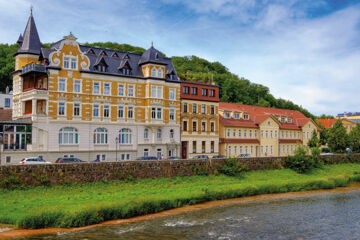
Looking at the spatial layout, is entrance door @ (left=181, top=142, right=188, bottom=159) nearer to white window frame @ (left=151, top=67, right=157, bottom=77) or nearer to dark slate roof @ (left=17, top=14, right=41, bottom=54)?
white window frame @ (left=151, top=67, right=157, bottom=77)

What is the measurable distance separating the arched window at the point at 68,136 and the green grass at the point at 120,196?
13.2m

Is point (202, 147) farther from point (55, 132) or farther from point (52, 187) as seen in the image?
point (52, 187)

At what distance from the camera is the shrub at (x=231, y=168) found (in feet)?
148

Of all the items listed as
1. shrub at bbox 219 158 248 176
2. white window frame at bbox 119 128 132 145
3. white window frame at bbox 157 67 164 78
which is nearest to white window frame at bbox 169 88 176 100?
white window frame at bbox 157 67 164 78

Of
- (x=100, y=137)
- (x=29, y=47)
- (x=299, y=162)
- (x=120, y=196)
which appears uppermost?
(x=29, y=47)

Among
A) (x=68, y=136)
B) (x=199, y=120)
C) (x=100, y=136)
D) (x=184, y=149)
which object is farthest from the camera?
(x=199, y=120)

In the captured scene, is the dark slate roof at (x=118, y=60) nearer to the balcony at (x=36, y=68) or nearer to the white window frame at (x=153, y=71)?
the white window frame at (x=153, y=71)

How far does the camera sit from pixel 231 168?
45.3 meters

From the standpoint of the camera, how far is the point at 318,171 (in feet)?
178

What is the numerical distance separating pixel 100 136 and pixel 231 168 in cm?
1777

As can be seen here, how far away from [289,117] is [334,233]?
5358 centimetres

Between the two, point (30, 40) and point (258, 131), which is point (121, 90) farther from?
point (258, 131)

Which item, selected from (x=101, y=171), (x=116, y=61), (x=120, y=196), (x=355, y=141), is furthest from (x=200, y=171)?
(x=355, y=141)

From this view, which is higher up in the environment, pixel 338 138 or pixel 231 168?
pixel 338 138
